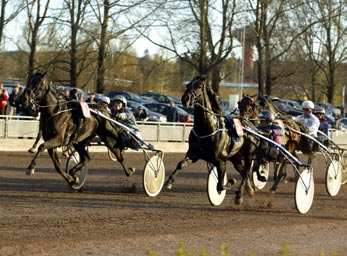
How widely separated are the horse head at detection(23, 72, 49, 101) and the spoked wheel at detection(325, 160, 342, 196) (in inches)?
207

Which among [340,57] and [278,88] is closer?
[340,57]

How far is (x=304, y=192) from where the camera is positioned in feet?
38.2

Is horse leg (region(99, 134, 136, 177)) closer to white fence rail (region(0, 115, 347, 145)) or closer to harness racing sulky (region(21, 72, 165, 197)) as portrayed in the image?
harness racing sulky (region(21, 72, 165, 197))

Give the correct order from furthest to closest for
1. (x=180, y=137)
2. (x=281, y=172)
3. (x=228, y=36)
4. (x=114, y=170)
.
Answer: (x=228, y=36) → (x=180, y=137) → (x=114, y=170) → (x=281, y=172)

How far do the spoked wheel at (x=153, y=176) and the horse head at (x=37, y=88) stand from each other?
201 centimetres

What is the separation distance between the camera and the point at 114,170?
56.0 ft

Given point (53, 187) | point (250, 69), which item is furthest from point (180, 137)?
point (250, 69)

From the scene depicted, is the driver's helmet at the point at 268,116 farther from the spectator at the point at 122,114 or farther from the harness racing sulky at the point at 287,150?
the spectator at the point at 122,114

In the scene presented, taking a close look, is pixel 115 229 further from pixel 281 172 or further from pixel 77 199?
pixel 281 172

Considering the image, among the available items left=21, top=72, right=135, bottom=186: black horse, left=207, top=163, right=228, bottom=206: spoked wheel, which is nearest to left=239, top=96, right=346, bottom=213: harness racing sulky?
left=207, top=163, right=228, bottom=206: spoked wheel

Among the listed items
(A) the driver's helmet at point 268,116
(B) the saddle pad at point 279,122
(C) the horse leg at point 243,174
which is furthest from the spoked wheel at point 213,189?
(A) the driver's helmet at point 268,116

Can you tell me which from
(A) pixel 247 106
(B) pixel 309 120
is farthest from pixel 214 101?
(B) pixel 309 120

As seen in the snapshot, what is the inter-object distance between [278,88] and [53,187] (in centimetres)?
4833

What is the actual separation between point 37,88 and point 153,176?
232 centimetres
